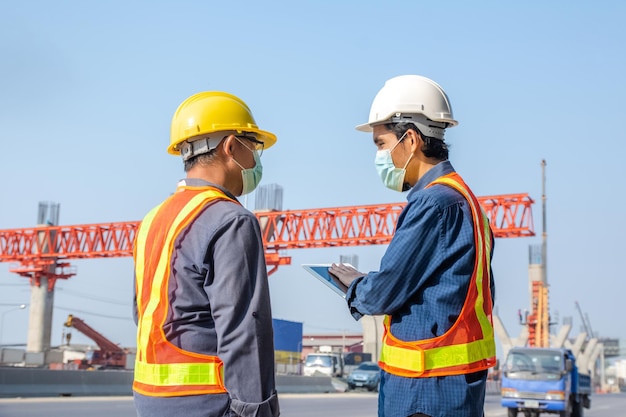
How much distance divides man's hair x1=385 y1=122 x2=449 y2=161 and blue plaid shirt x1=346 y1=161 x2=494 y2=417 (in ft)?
1.31

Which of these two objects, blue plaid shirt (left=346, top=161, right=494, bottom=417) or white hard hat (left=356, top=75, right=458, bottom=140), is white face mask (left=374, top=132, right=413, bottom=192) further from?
blue plaid shirt (left=346, top=161, right=494, bottom=417)

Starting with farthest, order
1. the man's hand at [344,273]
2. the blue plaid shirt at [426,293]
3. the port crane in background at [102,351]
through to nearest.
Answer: the port crane in background at [102,351]
the man's hand at [344,273]
the blue plaid shirt at [426,293]

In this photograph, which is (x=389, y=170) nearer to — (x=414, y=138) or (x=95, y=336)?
(x=414, y=138)

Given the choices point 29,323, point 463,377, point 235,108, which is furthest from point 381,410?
point 29,323

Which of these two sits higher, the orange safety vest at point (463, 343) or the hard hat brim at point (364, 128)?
the hard hat brim at point (364, 128)

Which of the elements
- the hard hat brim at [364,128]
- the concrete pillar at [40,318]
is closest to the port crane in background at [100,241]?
the concrete pillar at [40,318]

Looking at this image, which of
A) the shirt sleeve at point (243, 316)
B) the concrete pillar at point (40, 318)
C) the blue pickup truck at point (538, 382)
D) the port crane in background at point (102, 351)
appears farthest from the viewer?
the concrete pillar at point (40, 318)

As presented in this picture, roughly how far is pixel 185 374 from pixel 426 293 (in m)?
0.90

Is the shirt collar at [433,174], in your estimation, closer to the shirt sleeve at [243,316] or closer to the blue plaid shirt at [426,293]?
the blue plaid shirt at [426,293]

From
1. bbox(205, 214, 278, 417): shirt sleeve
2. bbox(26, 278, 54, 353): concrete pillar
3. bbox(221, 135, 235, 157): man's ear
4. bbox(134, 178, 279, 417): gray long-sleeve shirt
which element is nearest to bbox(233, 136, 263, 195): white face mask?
bbox(221, 135, 235, 157): man's ear

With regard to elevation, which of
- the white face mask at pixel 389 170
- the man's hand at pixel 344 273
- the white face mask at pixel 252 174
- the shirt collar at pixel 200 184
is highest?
the white face mask at pixel 389 170

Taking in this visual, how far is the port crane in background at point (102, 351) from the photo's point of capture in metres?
60.6

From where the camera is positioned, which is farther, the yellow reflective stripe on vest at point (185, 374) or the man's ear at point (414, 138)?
the man's ear at point (414, 138)

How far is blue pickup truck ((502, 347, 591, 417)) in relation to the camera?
2311cm
